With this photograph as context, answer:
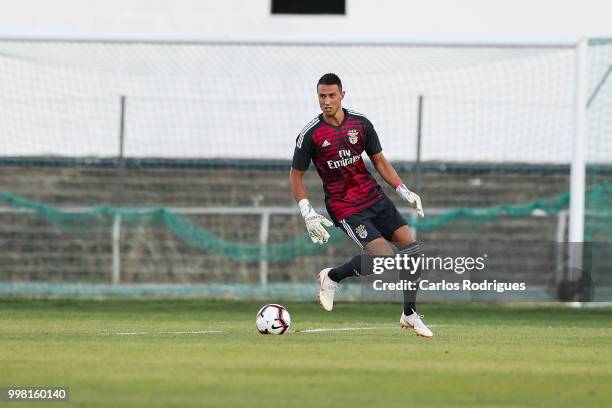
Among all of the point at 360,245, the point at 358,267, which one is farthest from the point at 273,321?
the point at 360,245

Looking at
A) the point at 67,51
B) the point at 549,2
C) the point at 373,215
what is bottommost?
the point at 373,215

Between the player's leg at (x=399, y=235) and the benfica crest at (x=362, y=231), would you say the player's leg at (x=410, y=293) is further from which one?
the benfica crest at (x=362, y=231)

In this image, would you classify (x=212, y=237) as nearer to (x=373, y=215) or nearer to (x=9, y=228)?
(x=9, y=228)

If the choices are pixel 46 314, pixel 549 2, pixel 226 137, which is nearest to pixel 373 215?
pixel 46 314

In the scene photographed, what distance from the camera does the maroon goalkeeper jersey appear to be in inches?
481

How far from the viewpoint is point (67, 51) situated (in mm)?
20172

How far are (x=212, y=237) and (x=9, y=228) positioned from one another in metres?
3.12

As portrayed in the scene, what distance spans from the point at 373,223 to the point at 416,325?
3.87 feet

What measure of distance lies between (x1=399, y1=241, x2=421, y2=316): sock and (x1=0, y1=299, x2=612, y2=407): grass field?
0.86 ft

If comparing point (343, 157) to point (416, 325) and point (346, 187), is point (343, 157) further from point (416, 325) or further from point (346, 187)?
point (416, 325)

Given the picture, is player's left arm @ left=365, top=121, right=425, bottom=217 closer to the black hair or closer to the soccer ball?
the black hair

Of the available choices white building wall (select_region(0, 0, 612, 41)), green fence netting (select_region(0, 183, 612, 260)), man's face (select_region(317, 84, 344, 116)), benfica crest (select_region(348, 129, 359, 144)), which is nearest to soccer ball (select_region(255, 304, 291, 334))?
benfica crest (select_region(348, 129, 359, 144))

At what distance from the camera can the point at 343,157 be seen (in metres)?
12.3

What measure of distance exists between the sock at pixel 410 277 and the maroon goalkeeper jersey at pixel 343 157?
21.9 inches
